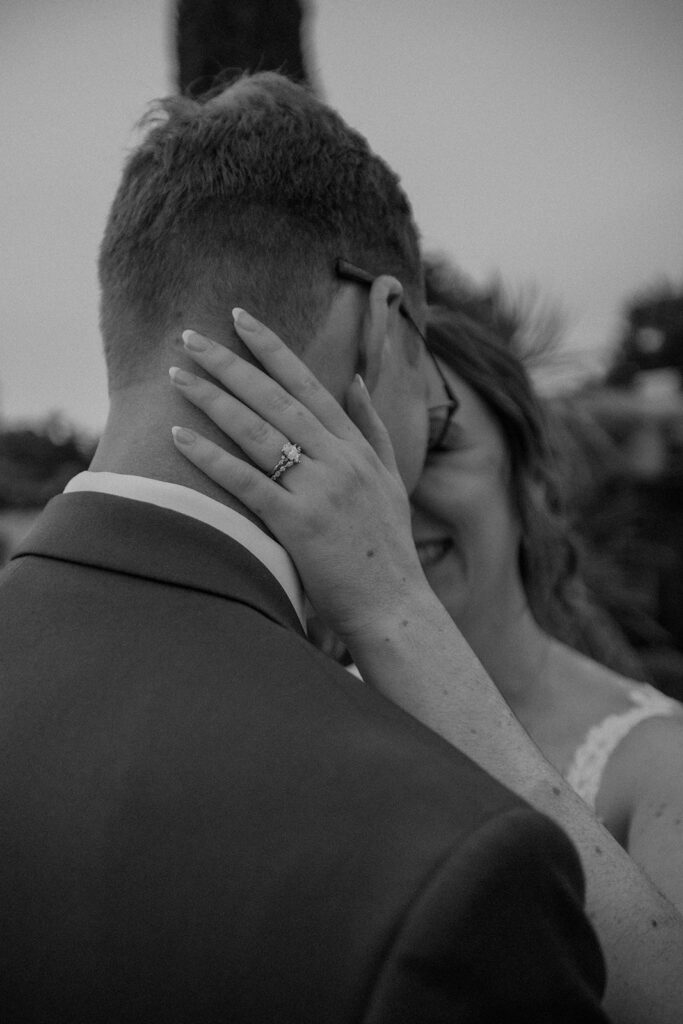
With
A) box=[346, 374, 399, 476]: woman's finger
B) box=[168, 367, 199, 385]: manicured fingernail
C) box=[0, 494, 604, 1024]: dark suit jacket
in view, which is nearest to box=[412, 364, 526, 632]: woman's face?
box=[346, 374, 399, 476]: woman's finger

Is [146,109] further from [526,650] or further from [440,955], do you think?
[526,650]

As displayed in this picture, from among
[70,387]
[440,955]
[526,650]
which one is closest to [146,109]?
[440,955]

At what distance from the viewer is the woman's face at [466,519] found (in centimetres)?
285

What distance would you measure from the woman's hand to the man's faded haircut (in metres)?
0.08

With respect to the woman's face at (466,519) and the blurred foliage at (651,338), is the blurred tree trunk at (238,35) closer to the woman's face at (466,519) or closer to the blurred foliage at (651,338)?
the woman's face at (466,519)

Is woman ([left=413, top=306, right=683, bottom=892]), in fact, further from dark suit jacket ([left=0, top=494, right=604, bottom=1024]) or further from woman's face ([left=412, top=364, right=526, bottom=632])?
Answer: dark suit jacket ([left=0, top=494, right=604, bottom=1024])

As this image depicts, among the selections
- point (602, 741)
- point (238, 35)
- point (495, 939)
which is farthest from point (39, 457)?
point (495, 939)

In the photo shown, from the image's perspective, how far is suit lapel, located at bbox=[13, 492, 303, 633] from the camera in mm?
1312

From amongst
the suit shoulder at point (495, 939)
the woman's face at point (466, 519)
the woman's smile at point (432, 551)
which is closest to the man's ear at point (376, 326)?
the suit shoulder at point (495, 939)

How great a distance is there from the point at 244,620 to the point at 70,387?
482 cm

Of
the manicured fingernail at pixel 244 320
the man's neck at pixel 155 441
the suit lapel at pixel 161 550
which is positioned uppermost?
the manicured fingernail at pixel 244 320

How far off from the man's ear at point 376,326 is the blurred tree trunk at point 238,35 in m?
2.72

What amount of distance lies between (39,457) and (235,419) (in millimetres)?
4170

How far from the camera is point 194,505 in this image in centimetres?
138
